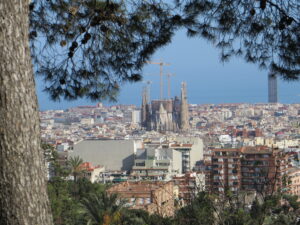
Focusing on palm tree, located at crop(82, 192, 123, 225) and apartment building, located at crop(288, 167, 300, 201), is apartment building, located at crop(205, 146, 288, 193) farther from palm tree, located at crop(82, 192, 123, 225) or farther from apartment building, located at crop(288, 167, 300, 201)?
palm tree, located at crop(82, 192, 123, 225)

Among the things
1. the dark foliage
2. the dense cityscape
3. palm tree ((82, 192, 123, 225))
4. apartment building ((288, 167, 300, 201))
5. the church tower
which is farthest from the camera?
the church tower

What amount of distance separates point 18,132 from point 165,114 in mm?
74934

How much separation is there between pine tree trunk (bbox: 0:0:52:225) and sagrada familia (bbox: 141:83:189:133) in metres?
73.2

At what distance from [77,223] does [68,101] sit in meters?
6.73

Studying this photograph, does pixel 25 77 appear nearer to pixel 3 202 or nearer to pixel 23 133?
pixel 23 133

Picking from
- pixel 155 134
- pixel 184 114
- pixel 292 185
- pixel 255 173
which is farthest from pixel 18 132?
pixel 184 114

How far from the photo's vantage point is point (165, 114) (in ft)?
250

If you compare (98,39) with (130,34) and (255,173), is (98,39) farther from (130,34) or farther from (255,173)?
(255,173)

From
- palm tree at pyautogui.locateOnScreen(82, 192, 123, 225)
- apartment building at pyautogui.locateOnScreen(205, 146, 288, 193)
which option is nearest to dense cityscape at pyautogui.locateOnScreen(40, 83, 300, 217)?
palm tree at pyautogui.locateOnScreen(82, 192, 123, 225)

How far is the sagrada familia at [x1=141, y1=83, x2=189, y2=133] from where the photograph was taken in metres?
75.4

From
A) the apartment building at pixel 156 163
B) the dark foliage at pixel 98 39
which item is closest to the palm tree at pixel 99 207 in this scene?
the dark foliage at pixel 98 39

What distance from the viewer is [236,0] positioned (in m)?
2.84

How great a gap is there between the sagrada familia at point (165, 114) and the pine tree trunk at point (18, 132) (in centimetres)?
7320

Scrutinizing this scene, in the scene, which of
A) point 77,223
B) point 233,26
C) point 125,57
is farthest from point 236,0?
point 77,223
